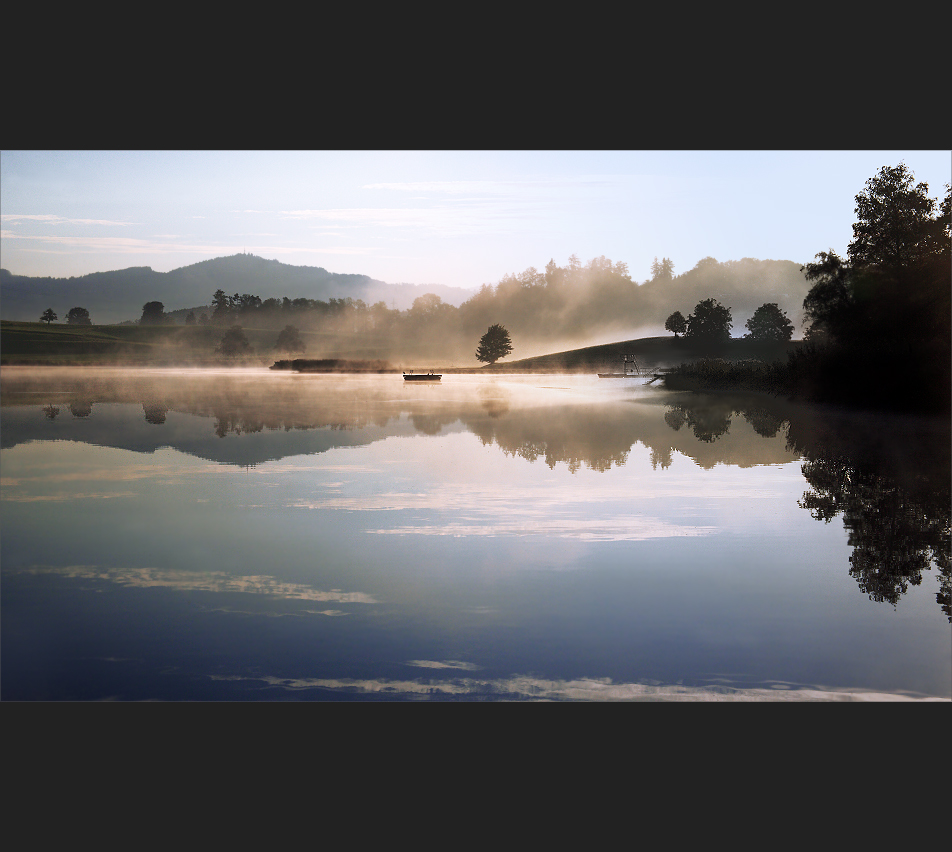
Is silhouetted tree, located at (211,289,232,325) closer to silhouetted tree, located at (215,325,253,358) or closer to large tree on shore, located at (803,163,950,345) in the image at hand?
silhouetted tree, located at (215,325,253,358)

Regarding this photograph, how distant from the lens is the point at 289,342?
12650 cm

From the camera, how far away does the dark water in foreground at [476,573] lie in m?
6.79

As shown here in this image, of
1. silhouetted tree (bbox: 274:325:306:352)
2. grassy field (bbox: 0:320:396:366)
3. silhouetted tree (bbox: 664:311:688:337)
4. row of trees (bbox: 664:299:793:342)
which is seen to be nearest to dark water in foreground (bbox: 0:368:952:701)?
grassy field (bbox: 0:320:396:366)

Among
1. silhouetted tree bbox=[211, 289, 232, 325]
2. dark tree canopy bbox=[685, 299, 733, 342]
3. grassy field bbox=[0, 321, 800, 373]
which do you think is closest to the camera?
grassy field bbox=[0, 321, 800, 373]

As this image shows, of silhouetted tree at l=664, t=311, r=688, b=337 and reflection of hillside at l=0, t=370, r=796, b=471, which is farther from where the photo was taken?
silhouetted tree at l=664, t=311, r=688, b=337

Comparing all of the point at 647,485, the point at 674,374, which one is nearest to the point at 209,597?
the point at 647,485

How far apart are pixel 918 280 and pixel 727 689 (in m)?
28.4

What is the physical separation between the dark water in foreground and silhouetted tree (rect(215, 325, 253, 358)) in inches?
4143

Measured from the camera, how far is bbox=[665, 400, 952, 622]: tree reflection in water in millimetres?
9492

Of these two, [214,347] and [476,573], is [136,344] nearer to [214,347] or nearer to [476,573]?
[214,347]

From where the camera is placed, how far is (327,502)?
520 inches

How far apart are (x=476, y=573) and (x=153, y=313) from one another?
438ft

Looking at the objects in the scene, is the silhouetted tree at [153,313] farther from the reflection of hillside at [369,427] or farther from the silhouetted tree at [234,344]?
the reflection of hillside at [369,427]

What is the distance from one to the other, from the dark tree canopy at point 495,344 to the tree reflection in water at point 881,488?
311ft
